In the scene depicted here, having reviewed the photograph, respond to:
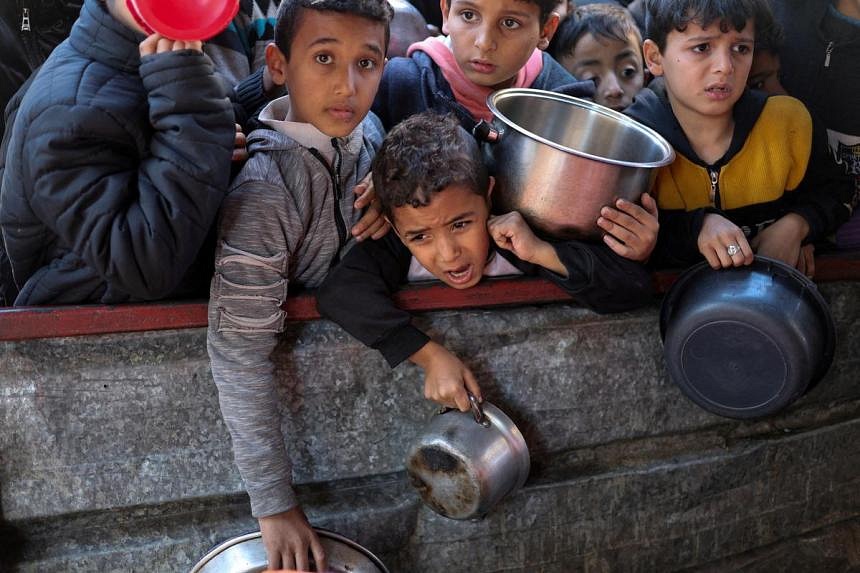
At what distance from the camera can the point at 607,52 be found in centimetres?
350

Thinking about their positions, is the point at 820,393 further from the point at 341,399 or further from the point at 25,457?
the point at 25,457

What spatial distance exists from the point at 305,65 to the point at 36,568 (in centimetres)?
165

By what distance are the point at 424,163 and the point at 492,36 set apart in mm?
772

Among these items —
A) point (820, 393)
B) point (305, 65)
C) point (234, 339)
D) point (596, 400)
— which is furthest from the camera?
point (820, 393)

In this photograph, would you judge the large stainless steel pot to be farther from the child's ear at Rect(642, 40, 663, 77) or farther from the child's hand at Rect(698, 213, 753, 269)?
the child's ear at Rect(642, 40, 663, 77)

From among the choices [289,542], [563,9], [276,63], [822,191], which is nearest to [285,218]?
[276,63]

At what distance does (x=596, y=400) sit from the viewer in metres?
2.70

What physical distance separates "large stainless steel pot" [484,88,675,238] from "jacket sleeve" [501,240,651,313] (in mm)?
70

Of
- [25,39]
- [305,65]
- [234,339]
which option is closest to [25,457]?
[234,339]

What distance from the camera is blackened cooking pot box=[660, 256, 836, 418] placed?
238cm

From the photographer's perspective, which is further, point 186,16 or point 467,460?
point 467,460

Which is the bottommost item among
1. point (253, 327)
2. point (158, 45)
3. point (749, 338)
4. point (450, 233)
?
point (253, 327)

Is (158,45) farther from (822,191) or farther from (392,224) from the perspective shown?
(822,191)

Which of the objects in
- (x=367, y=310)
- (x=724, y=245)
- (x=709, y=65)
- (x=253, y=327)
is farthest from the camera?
(x=709, y=65)
